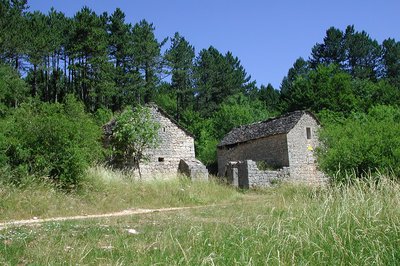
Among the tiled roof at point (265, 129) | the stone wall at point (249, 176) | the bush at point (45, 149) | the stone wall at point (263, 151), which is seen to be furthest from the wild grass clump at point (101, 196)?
the tiled roof at point (265, 129)

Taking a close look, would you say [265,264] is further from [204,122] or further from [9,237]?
[204,122]

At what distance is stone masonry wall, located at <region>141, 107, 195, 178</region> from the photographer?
2577 cm

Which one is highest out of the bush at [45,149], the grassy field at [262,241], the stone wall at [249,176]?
the bush at [45,149]

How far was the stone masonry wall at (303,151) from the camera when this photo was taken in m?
28.7

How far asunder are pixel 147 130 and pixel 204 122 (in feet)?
81.9

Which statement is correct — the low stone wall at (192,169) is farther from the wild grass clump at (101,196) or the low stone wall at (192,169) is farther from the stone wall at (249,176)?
the wild grass clump at (101,196)

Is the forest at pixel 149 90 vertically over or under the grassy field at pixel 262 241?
over

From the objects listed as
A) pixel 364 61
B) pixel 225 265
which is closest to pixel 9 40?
pixel 225 265

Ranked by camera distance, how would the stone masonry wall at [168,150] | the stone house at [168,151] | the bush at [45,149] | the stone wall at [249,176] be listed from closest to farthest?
the bush at [45,149] < the stone wall at [249,176] < the stone house at [168,151] < the stone masonry wall at [168,150]

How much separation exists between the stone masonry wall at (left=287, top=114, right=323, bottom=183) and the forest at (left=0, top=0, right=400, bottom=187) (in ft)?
4.23

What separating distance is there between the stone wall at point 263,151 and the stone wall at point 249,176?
12.1 ft

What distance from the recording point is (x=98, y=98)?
46.2m

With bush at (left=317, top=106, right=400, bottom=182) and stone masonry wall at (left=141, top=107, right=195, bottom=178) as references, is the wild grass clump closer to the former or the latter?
bush at (left=317, top=106, right=400, bottom=182)

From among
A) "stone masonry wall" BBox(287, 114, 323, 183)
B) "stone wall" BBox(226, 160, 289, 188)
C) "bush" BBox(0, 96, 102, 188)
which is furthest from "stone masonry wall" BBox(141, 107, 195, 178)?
"bush" BBox(0, 96, 102, 188)
